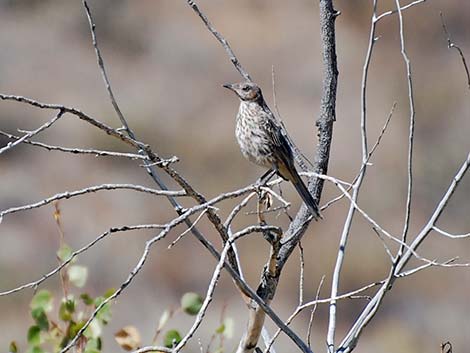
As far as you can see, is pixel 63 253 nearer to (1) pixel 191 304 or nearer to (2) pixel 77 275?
(2) pixel 77 275

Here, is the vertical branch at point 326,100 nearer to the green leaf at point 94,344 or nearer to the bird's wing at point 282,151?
the green leaf at point 94,344

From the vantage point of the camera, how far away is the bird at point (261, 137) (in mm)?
4508

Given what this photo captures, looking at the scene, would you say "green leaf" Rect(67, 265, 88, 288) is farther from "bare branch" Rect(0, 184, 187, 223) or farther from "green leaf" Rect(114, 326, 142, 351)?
"bare branch" Rect(0, 184, 187, 223)

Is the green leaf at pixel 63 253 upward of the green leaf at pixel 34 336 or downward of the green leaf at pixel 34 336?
upward

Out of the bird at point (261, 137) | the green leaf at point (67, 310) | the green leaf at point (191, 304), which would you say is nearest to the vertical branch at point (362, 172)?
the green leaf at point (191, 304)

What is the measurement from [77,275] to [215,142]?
37.2 ft

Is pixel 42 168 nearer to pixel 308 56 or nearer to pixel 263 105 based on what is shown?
pixel 308 56

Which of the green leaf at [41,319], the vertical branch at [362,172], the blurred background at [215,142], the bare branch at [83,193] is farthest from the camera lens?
the blurred background at [215,142]

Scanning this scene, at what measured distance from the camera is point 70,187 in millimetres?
14398

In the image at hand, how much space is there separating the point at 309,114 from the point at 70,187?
329 cm

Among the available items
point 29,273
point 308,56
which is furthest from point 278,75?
point 29,273

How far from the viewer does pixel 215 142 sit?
582 inches

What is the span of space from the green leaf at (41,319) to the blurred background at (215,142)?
25.2 feet

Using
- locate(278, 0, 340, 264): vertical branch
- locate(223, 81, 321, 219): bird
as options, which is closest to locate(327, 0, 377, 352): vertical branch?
locate(278, 0, 340, 264): vertical branch
